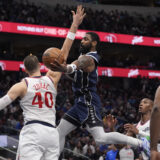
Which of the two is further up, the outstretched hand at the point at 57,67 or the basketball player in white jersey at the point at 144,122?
the outstretched hand at the point at 57,67

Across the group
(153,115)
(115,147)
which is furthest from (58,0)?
(153,115)

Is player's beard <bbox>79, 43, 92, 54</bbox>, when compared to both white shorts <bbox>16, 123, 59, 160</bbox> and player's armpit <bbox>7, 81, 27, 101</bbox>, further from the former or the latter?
white shorts <bbox>16, 123, 59, 160</bbox>

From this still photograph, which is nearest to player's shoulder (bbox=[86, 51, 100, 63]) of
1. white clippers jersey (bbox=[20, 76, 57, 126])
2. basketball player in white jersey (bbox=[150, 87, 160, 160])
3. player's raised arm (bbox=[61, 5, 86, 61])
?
player's raised arm (bbox=[61, 5, 86, 61])

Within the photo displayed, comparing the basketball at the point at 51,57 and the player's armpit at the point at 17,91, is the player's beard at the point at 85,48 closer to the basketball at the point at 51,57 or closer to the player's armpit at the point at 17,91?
the basketball at the point at 51,57

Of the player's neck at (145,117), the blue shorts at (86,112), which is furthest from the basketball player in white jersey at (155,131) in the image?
the player's neck at (145,117)

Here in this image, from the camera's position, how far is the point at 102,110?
1447 centimetres

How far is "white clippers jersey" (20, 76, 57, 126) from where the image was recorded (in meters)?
4.82

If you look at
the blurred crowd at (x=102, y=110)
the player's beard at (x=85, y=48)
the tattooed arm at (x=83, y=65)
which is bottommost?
the blurred crowd at (x=102, y=110)

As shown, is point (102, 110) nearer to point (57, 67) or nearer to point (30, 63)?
point (57, 67)

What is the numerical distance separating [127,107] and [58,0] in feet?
33.8

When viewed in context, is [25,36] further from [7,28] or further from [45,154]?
[45,154]

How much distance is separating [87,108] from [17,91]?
1.56m

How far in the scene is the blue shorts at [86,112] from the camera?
19.4ft

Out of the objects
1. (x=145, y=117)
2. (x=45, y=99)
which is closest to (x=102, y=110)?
(x=145, y=117)
